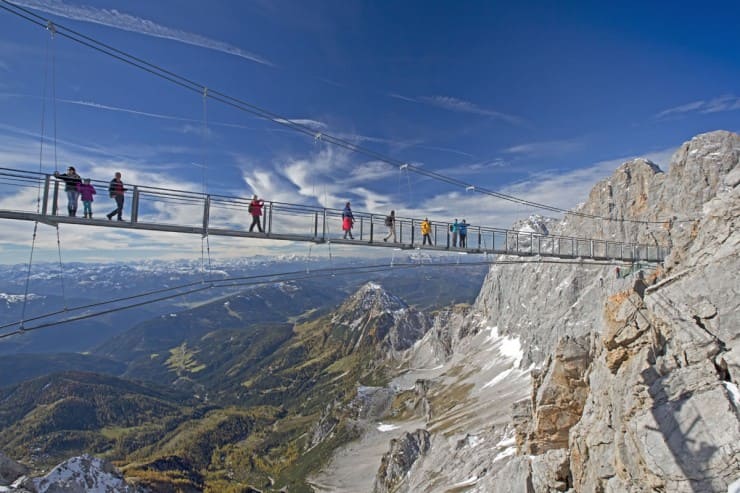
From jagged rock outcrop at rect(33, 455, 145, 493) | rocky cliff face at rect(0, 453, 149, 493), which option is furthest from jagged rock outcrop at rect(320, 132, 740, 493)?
jagged rock outcrop at rect(33, 455, 145, 493)

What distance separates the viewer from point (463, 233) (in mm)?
28750

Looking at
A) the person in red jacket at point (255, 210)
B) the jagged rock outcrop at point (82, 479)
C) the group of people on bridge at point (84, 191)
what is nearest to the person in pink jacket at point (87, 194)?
the group of people on bridge at point (84, 191)

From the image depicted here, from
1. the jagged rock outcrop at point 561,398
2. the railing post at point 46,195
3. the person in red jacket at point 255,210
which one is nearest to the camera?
the railing post at point 46,195

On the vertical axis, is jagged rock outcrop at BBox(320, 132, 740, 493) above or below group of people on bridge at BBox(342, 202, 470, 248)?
below

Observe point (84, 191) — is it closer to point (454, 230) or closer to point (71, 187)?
point (71, 187)

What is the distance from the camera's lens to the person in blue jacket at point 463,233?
1113 inches

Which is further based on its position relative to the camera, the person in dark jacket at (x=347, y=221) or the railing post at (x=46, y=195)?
the person in dark jacket at (x=347, y=221)

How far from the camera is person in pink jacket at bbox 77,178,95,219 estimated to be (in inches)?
569

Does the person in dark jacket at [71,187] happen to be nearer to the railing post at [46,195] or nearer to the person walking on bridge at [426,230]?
the railing post at [46,195]

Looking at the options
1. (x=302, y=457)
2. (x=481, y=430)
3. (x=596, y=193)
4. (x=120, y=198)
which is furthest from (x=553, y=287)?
(x=120, y=198)

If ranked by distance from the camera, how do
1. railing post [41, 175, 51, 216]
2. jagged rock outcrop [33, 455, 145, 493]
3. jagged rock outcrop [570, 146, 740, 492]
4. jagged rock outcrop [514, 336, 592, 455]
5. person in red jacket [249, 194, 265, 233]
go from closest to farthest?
railing post [41, 175, 51, 216], jagged rock outcrop [570, 146, 740, 492], person in red jacket [249, 194, 265, 233], jagged rock outcrop [514, 336, 592, 455], jagged rock outcrop [33, 455, 145, 493]

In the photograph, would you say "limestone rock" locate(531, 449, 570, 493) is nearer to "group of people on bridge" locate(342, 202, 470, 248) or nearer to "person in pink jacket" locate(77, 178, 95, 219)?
"group of people on bridge" locate(342, 202, 470, 248)

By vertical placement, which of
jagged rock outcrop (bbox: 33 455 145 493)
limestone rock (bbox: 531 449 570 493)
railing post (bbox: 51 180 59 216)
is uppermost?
railing post (bbox: 51 180 59 216)

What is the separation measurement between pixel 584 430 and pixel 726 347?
10.5 m
